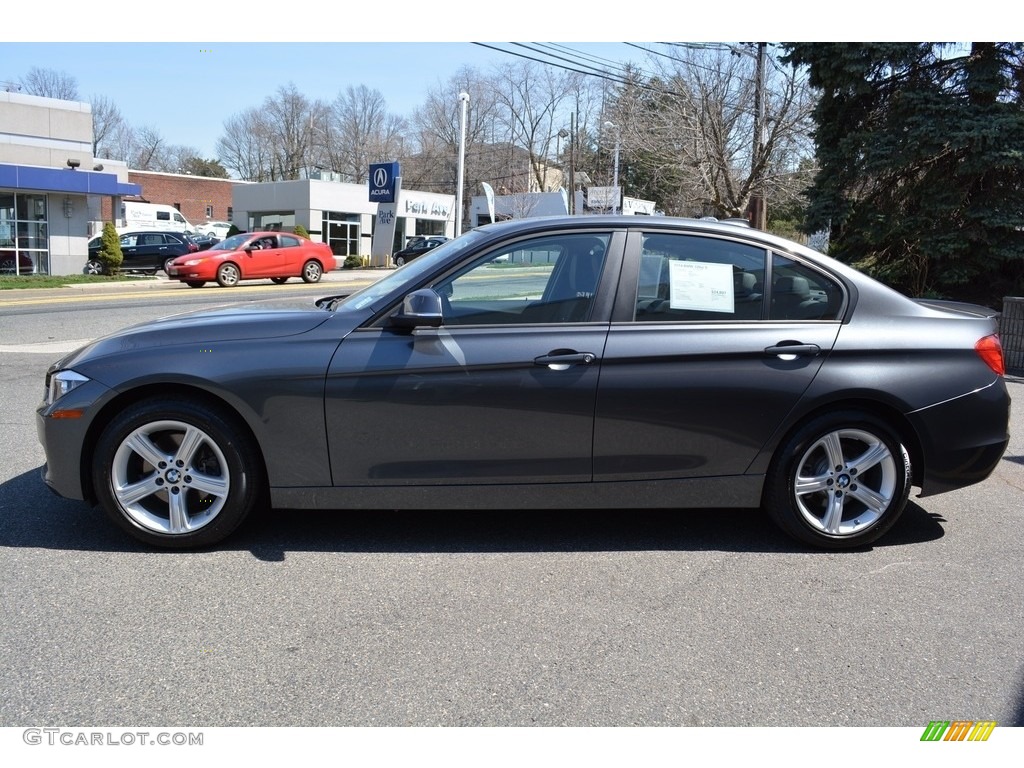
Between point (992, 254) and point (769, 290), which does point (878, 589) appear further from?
point (992, 254)

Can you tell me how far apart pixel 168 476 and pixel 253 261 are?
78.7 ft

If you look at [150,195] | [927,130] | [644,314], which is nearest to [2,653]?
[644,314]

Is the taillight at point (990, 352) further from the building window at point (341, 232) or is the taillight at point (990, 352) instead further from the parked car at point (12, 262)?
the building window at point (341, 232)

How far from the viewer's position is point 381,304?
4.19 m

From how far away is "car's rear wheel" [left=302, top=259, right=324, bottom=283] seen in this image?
2816 cm

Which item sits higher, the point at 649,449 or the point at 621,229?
the point at 621,229

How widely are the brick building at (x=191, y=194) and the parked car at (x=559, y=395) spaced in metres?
71.3

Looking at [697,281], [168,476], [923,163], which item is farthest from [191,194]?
[697,281]

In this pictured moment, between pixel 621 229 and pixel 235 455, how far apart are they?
222 centimetres

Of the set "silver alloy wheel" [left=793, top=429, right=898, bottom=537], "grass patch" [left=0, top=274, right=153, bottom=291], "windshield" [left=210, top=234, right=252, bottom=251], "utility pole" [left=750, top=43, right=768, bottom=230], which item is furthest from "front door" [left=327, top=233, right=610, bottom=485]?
"grass patch" [left=0, top=274, right=153, bottom=291]

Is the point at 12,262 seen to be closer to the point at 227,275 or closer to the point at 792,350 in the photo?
the point at 227,275

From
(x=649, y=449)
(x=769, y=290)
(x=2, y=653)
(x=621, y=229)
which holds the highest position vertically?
(x=621, y=229)

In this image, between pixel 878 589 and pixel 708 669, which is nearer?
pixel 708 669

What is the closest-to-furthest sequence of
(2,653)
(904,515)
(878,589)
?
(2,653) → (878,589) → (904,515)
